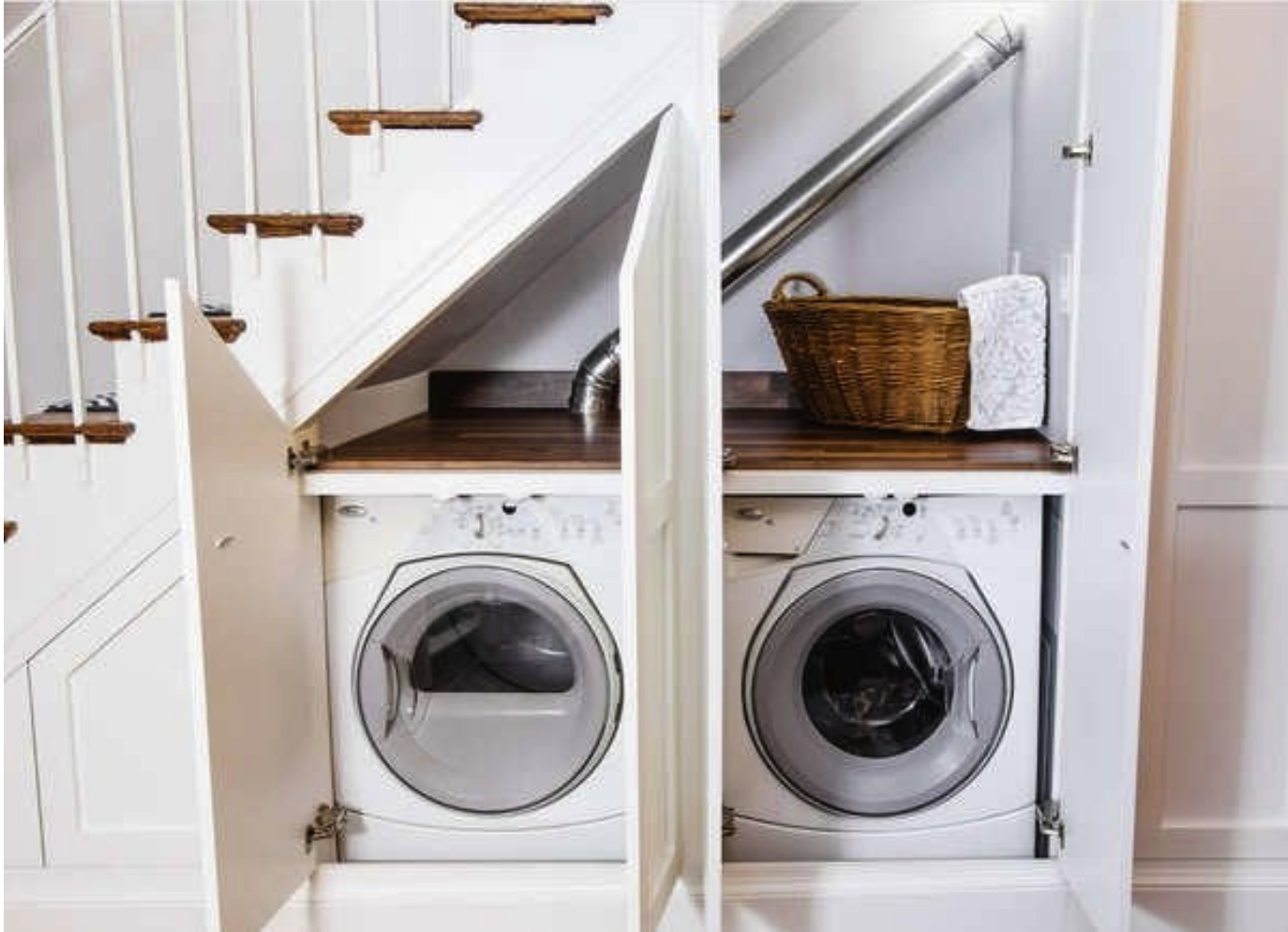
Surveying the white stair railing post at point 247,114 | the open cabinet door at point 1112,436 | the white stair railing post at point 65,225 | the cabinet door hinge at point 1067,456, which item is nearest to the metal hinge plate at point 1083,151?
the open cabinet door at point 1112,436

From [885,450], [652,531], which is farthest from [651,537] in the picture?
[885,450]

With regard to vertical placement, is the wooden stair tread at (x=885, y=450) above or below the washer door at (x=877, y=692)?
above

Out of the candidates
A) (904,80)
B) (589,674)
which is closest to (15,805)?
(589,674)

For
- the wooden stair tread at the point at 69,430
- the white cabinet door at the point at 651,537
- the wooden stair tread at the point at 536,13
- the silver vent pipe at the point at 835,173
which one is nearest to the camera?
the white cabinet door at the point at 651,537

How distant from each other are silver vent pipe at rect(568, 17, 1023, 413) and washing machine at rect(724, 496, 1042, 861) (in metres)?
0.73

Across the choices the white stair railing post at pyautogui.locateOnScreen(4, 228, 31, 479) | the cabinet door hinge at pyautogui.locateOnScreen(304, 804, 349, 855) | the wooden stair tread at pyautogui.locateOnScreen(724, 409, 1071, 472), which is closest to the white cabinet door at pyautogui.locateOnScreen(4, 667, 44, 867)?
the white stair railing post at pyautogui.locateOnScreen(4, 228, 31, 479)

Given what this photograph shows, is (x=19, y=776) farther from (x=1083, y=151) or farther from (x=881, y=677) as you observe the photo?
(x=1083, y=151)

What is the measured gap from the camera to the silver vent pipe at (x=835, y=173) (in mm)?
2688

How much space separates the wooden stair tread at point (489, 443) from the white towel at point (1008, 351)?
0.75m

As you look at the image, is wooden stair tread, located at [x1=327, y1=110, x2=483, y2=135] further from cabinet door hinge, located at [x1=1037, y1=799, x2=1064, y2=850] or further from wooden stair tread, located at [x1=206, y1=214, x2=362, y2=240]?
cabinet door hinge, located at [x1=1037, y1=799, x2=1064, y2=850]

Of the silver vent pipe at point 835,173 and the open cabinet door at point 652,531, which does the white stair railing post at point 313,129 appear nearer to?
the open cabinet door at point 652,531

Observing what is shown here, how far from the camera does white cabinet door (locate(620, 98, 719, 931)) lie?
1.72 metres

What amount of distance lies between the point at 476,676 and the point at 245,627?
0.57m

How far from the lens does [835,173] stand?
2.75 m
